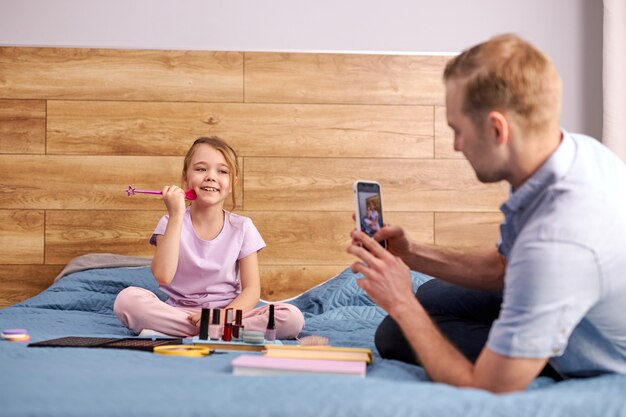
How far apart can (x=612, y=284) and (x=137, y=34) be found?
2.08m

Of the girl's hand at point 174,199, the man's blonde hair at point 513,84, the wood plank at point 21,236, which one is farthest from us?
the wood plank at point 21,236

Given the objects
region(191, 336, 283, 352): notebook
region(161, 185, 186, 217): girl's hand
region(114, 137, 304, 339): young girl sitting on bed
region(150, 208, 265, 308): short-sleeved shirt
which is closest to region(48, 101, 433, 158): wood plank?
region(114, 137, 304, 339): young girl sitting on bed

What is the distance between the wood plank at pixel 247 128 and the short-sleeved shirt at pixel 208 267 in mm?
693

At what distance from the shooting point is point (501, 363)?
1.00 meters

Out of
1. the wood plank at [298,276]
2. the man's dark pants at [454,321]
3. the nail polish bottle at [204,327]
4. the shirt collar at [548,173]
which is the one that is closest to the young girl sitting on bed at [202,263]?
the nail polish bottle at [204,327]

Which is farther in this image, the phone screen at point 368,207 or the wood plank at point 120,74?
the wood plank at point 120,74

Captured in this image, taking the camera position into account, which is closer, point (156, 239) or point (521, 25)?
point (156, 239)

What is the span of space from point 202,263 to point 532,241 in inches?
44.4

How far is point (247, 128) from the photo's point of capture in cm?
268

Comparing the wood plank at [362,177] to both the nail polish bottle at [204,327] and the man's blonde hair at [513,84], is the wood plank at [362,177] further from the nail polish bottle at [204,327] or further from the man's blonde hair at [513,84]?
the man's blonde hair at [513,84]

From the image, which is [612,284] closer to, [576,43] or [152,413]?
[152,413]

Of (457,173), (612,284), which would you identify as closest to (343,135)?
(457,173)

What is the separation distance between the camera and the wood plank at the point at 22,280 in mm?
2643

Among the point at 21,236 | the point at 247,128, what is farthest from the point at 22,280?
the point at 247,128
